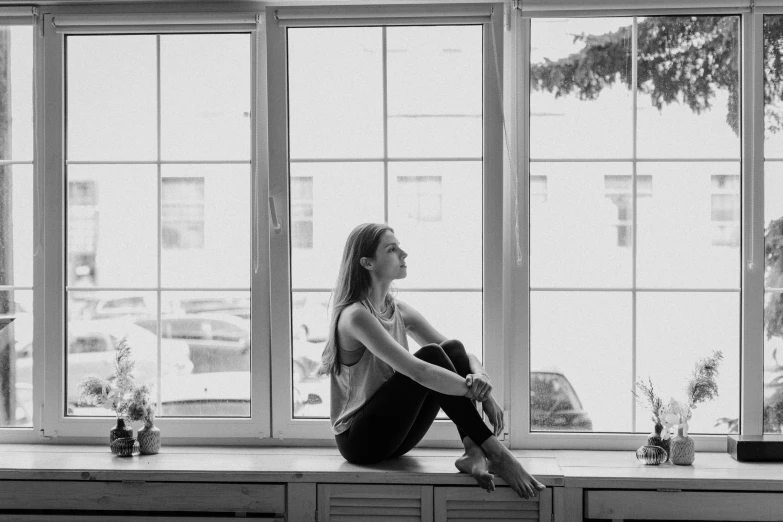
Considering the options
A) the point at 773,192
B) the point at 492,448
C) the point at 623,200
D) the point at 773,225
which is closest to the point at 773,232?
the point at 773,225

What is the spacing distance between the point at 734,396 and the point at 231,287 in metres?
1.97

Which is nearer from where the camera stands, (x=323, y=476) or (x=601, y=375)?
(x=323, y=476)

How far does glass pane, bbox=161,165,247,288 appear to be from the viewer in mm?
3275

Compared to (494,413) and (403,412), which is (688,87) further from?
(403,412)

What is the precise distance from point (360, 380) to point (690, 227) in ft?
4.51

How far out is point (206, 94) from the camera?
3.27m

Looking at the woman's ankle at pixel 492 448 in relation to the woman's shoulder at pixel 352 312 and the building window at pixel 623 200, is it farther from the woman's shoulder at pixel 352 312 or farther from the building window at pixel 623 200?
the building window at pixel 623 200

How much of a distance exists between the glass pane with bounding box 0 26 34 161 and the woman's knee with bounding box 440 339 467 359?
1820 mm

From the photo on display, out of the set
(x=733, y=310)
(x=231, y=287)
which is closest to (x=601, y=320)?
(x=733, y=310)

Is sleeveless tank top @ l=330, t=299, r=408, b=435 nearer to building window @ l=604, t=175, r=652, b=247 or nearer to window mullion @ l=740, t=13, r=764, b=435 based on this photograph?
building window @ l=604, t=175, r=652, b=247

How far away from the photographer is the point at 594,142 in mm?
3168

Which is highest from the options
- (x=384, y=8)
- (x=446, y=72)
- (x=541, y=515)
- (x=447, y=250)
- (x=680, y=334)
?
(x=384, y=8)

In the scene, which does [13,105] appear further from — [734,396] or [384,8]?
[734,396]

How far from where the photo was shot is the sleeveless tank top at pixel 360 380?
2941 mm
